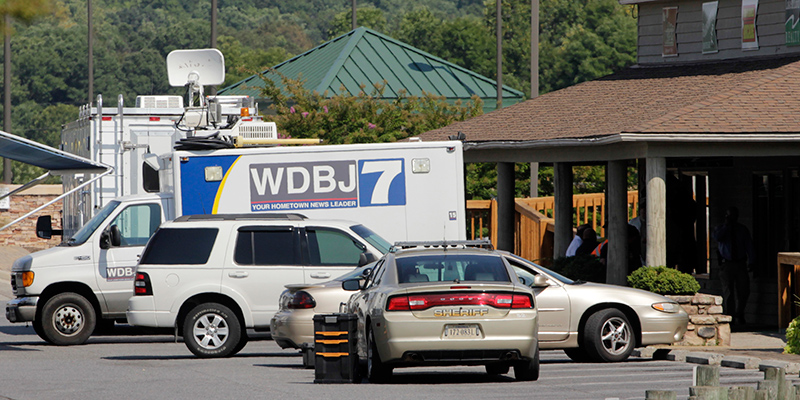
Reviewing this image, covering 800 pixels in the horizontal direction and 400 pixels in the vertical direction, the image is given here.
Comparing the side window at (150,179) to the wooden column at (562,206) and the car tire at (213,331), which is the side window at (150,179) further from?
the wooden column at (562,206)

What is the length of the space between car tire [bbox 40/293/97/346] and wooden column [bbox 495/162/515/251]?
7.77 m

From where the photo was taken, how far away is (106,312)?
1623 centimetres

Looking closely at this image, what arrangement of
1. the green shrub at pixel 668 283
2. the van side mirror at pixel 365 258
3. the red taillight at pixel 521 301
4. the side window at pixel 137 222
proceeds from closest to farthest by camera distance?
the red taillight at pixel 521 301
the van side mirror at pixel 365 258
the green shrub at pixel 668 283
the side window at pixel 137 222

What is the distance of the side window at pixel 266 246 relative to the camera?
48.5 ft

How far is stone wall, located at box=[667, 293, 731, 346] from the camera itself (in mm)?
15602

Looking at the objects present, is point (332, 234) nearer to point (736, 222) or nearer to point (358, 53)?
point (736, 222)

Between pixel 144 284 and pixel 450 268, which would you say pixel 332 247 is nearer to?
pixel 144 284

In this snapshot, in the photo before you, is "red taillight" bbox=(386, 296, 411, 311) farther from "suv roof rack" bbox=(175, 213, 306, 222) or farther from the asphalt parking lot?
"suv roof rack" bbox=(175, 213, 306, 222)

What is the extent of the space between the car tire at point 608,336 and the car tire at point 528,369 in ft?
6.79

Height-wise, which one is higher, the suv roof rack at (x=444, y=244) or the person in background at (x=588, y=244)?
the suv roof rack at (x=444, y=244)

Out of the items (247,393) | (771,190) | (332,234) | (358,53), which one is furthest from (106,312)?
(358,53)

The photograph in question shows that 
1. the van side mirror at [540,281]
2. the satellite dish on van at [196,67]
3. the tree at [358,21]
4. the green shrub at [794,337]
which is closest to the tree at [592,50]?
the tree at [358,21]

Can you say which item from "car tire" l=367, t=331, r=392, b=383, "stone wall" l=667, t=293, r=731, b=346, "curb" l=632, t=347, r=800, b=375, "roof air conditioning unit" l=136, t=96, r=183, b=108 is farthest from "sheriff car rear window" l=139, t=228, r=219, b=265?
"stone wall" l=667, t=293, r=731, b=346

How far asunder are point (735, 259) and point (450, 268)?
8331 millimetres
